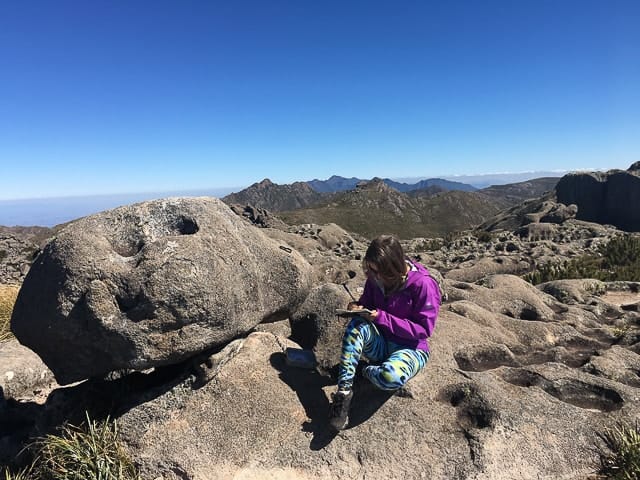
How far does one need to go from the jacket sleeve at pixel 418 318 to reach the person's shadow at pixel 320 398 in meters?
1.54

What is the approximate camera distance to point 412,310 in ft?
26.6

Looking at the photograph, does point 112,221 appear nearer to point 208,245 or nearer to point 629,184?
point 208,245

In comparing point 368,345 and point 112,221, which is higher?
point 112,221

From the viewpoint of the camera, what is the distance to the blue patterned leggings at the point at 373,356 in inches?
306

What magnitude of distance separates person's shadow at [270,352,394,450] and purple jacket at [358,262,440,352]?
52.4 inches

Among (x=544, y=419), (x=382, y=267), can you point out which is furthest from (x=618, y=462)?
(x=382, y=267)

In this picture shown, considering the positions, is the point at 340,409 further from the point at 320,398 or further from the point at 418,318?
the point at 418,318

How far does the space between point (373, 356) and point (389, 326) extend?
86cm

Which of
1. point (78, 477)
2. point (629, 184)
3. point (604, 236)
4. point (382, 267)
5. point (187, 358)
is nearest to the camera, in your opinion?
point (78, 477)

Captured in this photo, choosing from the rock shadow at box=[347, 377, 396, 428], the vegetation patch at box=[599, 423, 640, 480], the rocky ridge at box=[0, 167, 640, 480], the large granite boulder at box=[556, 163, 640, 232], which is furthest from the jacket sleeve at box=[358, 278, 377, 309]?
the large granite boulder at box=[556, 163, 640, 232]

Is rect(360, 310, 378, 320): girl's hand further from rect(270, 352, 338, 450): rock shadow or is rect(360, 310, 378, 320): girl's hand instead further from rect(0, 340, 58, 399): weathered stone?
rect(0, 340, 58, 399): weathered stone

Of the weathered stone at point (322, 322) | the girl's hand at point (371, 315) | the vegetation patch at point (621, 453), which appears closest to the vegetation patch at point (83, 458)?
the weathered stone at point (322, 322)

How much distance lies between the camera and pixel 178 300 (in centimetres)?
745

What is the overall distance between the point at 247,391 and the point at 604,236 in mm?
64587
